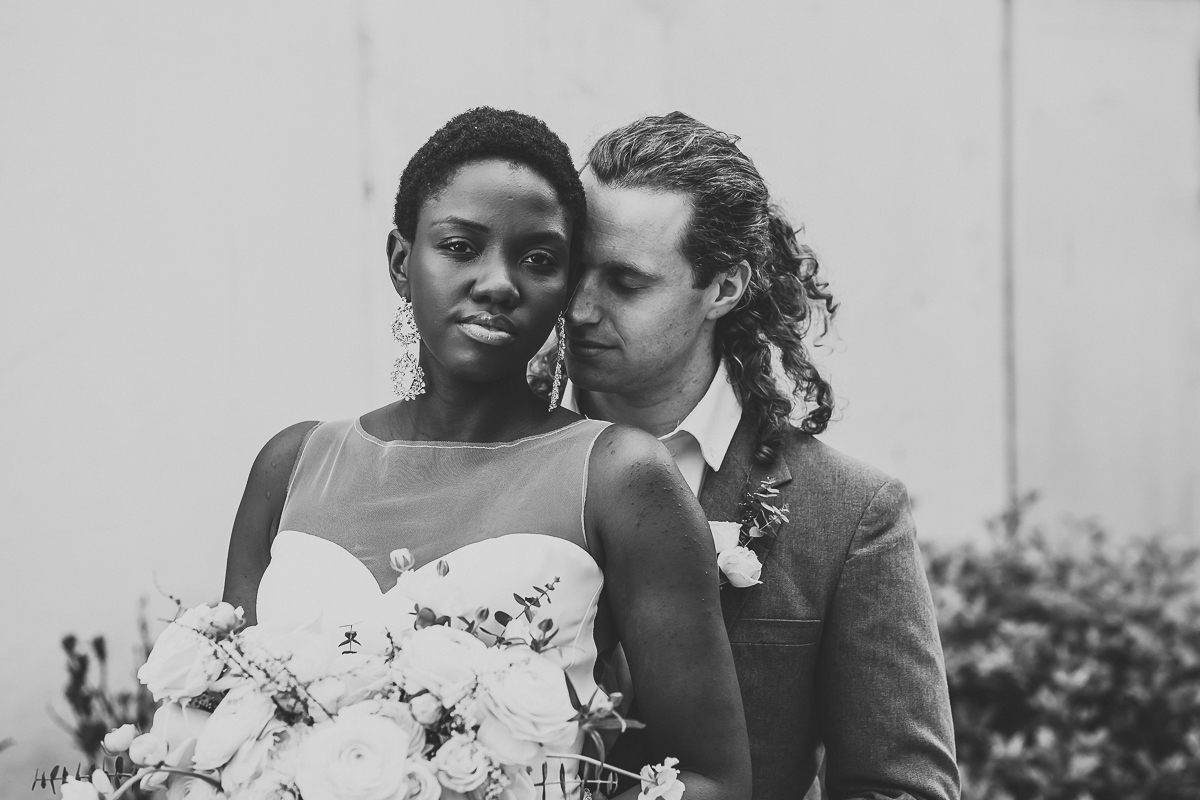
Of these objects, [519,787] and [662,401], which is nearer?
[519,787]

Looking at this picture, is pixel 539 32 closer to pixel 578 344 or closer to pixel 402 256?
pixel 578 344

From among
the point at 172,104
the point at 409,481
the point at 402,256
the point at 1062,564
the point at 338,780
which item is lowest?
the point at 1062,564

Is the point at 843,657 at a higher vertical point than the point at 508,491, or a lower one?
lower

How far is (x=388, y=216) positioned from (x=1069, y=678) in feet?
9.26

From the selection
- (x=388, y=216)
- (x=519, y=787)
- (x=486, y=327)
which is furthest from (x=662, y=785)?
(x=388, y=216)

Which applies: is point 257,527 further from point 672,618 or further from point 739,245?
point 739,245

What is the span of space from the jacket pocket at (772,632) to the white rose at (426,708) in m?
0.91

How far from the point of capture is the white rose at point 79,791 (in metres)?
1.61

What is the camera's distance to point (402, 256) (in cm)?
212

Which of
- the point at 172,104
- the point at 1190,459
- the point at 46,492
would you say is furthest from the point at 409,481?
the point at 1190,459

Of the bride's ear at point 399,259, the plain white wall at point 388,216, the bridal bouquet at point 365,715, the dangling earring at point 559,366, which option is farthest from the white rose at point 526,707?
the plain white wall at point 388,216

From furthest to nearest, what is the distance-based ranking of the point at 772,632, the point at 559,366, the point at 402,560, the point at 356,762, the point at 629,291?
the point at 629,291 → the point at 772,632 → the point at 559,366 → the point at 402,560 → the point at 356,762

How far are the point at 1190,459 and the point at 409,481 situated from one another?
15.5 feet

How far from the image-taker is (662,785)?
1672mm
